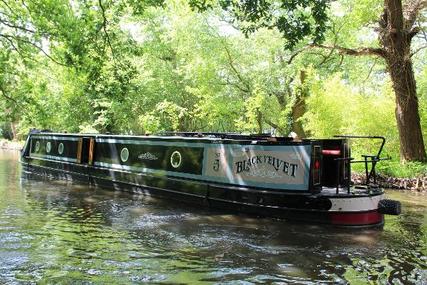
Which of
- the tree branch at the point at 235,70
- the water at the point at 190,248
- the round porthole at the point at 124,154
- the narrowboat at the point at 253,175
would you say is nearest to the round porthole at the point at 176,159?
the narrowboat at the point at 253,175

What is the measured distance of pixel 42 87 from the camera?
1234 centimetres

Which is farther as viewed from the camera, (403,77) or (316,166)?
(403,77)

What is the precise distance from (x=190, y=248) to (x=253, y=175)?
9.14 feet

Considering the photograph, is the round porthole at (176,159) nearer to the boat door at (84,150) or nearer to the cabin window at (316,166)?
the cabin window at (316,166)

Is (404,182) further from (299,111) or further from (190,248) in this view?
(299,111)

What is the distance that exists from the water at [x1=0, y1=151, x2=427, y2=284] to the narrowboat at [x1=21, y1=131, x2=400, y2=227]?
35 centimetres

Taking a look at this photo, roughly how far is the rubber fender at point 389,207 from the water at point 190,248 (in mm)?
332

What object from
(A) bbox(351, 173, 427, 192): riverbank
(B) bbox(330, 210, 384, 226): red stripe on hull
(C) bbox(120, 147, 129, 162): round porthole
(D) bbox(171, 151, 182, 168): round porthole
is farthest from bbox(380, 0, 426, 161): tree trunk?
(C) bbox(120, 147, 129, 162): round porthole

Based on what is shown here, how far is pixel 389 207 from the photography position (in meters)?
8.19

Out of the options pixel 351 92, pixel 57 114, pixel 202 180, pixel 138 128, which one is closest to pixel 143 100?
pixel 138 128

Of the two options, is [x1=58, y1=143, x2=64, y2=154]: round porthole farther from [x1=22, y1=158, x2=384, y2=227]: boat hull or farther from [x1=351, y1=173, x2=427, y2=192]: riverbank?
[x1=351, y1=173, x2=427, y2=192]: riverbank

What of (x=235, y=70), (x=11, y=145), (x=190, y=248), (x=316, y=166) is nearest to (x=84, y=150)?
(x=316, y=166)

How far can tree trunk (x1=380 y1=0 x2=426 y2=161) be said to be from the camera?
1403cm

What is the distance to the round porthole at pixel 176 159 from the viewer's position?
1105 centimetres
